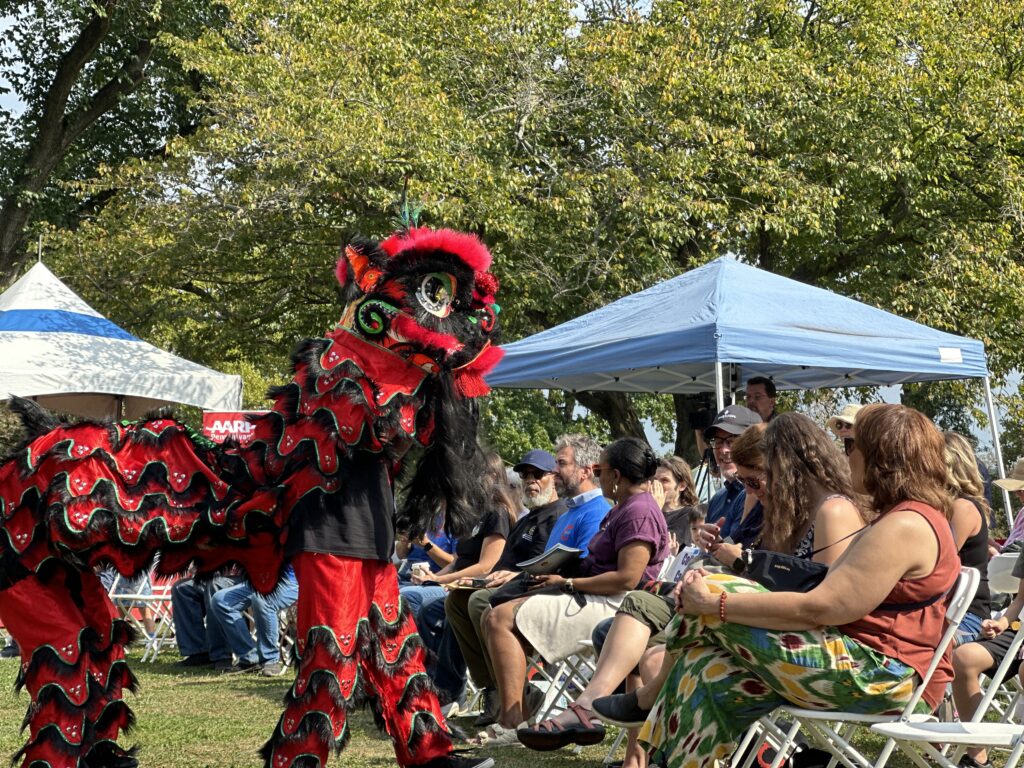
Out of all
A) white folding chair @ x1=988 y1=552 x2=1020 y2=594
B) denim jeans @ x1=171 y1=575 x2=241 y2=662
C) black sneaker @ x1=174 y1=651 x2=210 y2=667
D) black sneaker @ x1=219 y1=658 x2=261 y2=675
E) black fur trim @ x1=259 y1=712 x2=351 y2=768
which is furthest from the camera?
black sneaker @ x1=174 y1=651 x2=210 y2=667

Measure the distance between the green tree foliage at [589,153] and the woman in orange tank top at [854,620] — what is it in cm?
1133

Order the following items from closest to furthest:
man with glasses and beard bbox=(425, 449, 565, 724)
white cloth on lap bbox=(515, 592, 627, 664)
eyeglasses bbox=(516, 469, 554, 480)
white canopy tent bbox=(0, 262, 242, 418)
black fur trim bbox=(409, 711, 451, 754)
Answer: black fur trim bbox=(409, 711, 451, 754), white cloth on lap bbox=(515, 592, 627, 664), man with glasses and beard bbox=(425, 449, 565, 724), eyeglasses bbox=(516, 469, 554, 480), white canopy tent bbox=(0, 262, 242, 418)

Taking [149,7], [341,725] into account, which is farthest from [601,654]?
[149,7]

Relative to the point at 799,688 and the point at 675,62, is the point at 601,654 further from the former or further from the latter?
the point at 675,62

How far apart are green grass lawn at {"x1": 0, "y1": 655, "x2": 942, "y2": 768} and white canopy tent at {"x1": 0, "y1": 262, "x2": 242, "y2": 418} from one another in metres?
3.58

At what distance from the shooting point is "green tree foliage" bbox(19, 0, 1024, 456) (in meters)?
15.2

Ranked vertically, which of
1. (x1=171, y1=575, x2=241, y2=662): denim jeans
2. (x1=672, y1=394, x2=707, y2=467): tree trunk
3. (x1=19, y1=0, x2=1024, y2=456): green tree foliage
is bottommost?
(x1=171, y1=575, x2=241, y2=662): denim jeans

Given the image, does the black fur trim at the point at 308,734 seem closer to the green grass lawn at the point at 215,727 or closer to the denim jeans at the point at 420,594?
the green grass lawn at the point at 215,727

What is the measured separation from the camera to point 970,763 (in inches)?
184

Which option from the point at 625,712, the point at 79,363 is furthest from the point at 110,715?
the point at 79,363

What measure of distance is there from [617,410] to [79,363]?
31.5 ft

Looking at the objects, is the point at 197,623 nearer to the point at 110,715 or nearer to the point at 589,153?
the point at 110,715

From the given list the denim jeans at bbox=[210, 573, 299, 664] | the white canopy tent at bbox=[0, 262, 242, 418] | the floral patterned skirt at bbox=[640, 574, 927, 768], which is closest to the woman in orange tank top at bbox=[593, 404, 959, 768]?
the floral patterned skirt at bbox=[640, 574, 927, 768]

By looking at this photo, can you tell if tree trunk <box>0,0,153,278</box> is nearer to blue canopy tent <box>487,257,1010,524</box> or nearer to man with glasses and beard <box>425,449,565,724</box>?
blue canopy tent <box>487,257,1010,524</box>
